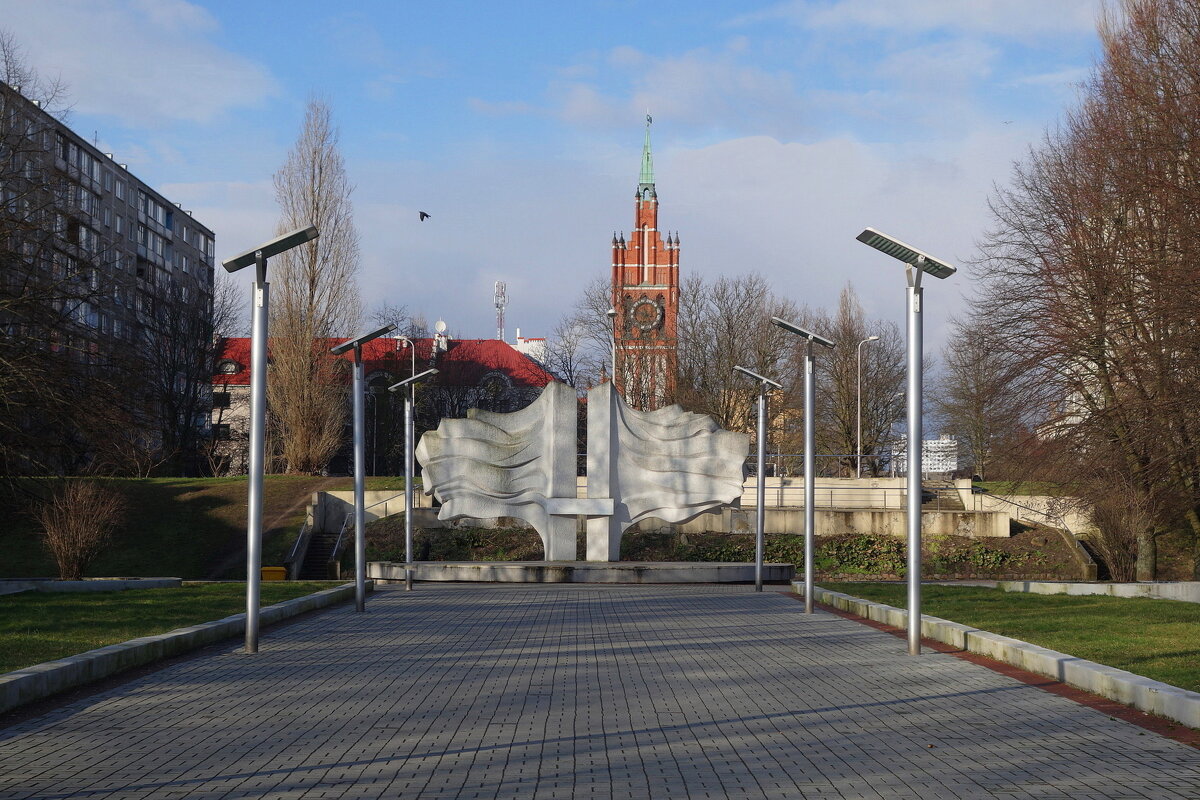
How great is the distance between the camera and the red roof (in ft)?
243

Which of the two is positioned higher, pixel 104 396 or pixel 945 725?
pixel 104 396

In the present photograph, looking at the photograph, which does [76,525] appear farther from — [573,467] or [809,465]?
[809,465]

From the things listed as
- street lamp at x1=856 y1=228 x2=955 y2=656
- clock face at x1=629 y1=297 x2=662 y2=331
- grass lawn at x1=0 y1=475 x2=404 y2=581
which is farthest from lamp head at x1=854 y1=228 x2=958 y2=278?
clock face at x1=629 y1=297 x2=662 y2=331

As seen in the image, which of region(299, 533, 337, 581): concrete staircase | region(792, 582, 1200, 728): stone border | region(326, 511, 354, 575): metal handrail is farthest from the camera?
region(326, 511, 354, 575): metal handrail

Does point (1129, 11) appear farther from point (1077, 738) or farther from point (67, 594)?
point (67, 594)

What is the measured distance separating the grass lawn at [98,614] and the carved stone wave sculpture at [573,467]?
590 centimetres

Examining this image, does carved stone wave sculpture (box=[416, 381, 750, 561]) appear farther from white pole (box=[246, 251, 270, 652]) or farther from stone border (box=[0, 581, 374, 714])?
white pole (box=[246, 251, 270, 652])

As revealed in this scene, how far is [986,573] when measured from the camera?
37.1m

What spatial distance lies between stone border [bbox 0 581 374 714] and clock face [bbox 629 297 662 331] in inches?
1568

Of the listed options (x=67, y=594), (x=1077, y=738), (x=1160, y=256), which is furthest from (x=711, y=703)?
(x=1160, y=256)

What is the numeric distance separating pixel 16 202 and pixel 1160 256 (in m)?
24.9

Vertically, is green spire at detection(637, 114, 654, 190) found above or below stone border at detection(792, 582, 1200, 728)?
above

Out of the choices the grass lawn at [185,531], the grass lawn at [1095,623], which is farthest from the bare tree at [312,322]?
the grass lawn at [1095,623]

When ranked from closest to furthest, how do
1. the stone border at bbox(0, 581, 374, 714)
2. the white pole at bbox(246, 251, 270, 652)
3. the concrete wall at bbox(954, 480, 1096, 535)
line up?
the stone border at bbox(0, 581, 374, 714) < the white pole at bbox(246, 251, 270, 652) < the concrete wall at bbox(954, 480, 1096, 535)
